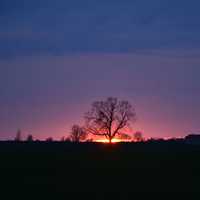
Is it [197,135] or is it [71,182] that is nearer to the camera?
[71,182]

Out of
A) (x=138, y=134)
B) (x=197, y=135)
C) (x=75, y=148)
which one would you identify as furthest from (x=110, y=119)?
(x=75, y=148)

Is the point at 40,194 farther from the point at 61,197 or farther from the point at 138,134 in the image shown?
the point at 138,134

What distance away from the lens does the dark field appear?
31.1m

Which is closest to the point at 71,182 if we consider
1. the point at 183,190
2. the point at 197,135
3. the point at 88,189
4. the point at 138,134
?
the point at 88,189

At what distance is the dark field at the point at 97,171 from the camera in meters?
31.1

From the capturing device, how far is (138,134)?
87125mm

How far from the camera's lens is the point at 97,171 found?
33.7m

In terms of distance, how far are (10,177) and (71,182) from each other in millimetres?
3536

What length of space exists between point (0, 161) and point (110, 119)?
46043 millimetres

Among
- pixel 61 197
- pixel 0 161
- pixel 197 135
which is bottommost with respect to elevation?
pixel 61 197

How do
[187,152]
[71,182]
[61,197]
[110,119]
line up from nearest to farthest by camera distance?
[61,197] < [71,182] < [187,152] < [110,119]

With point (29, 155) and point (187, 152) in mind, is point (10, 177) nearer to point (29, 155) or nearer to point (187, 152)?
point (29, 155)

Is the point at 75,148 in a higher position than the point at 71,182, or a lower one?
higher

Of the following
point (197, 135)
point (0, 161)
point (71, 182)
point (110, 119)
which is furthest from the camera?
point (110, 119)
